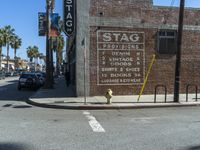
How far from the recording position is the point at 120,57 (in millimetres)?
22188

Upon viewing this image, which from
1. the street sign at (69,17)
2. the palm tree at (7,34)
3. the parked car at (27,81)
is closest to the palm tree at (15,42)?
the palm tree at (7,34)

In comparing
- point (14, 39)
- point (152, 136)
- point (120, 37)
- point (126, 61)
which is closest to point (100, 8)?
point (120, 37)

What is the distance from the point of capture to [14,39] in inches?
4321

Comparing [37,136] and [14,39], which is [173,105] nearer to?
[37,136]

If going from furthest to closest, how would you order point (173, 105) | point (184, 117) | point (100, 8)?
point (100, 8)
point (173, 105)
point (184, 117)

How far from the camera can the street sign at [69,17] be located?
2216cm

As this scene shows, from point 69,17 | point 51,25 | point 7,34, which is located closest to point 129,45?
point 69,17

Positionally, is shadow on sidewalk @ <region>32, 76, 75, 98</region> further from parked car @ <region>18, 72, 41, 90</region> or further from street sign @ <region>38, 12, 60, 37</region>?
street sign @ <region>38, 12, 60, 37</region>

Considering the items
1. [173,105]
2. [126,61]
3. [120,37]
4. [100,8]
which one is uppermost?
[100,8]

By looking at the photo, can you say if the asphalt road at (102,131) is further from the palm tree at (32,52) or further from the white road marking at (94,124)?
the palm tree at (32,52)

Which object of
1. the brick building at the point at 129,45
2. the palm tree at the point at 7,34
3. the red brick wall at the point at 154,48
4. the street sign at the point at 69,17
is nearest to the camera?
the brick building at the point at 129,45

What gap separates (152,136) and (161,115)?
4.73 metres

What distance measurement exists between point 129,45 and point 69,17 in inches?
152

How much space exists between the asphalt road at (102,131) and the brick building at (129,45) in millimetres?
6702
